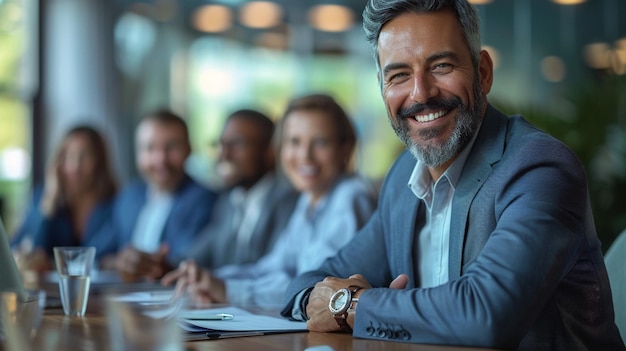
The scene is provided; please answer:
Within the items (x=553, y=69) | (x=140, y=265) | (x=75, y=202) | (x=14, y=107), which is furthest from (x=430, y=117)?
(x=14, y=107)

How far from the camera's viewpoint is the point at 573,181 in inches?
60.6

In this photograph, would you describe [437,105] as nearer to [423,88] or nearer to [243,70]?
[423,88]

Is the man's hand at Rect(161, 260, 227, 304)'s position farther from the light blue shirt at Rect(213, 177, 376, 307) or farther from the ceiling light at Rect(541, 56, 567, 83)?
the ceiling light at Rect(541, 56, 567, 83)

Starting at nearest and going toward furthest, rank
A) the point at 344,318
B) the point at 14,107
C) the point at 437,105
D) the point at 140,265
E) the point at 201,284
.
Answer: the point at 344,318, the point at 437,105, the point at 201,284, the point at 140,265, the point at 14,107

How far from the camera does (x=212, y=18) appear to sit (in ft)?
30.1

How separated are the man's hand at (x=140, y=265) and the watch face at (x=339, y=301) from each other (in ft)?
4.82

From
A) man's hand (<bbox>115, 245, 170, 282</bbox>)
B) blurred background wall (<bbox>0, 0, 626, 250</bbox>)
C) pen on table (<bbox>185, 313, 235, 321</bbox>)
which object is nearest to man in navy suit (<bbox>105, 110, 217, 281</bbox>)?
man's hand (<bbox>115, 245, 170, 282</bbox>)

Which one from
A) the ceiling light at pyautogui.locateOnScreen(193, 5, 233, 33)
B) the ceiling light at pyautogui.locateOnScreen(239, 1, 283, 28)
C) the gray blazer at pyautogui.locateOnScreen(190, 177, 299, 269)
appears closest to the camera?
the gray blazer at pyautogui.locateOnScreen(190, 177, 299, 269)

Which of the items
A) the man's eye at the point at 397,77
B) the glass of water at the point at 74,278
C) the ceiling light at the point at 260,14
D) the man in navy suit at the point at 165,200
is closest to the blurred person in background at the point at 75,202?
the man in navy suit at the point at 165,200

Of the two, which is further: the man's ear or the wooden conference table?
the man's ear

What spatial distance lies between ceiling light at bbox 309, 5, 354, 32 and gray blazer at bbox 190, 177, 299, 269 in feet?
18.2

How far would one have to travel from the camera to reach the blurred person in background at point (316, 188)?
107 inches

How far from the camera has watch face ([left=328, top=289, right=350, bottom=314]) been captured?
153cm

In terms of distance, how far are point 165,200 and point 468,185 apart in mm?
2842
